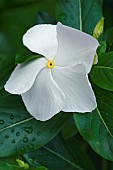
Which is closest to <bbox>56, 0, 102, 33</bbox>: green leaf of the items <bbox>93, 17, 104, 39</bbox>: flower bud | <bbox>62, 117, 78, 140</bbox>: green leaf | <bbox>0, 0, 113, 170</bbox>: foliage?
<bbox>0, 0, 113, 170</bbox>: foliage

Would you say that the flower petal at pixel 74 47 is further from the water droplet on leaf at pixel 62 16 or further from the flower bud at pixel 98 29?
the water droplet on leaf at pixel 62 16

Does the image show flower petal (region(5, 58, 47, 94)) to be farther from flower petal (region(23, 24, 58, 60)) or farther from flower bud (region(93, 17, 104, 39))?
flower bud (region(93, 17, 104, 39))

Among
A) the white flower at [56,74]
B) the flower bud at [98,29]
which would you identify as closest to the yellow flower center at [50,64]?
the white flower at [56,74]

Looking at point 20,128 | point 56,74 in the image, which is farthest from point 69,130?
point 56,74

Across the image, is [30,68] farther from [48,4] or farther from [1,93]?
[48,4]

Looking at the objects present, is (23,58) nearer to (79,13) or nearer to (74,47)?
(74,47)

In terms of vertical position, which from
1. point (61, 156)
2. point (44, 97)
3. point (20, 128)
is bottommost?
point (61, 156)
